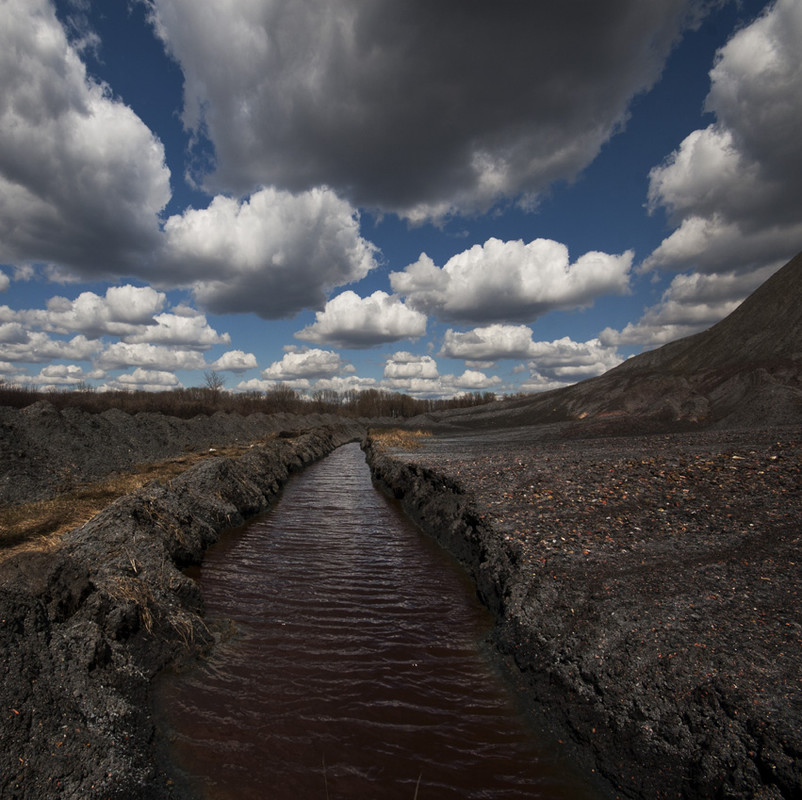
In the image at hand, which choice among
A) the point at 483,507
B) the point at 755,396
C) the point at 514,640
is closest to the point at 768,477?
the point at 483,507

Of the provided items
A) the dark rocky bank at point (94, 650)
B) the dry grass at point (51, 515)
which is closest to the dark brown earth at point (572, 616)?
the dark rocky bank at point (94, 650)

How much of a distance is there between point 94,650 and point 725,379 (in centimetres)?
4962

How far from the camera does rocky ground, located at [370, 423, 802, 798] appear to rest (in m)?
4.95

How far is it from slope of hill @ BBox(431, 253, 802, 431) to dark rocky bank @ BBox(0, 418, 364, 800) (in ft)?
120

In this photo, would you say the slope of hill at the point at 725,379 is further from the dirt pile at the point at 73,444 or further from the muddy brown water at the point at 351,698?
the dirt pile at the point at 73,444

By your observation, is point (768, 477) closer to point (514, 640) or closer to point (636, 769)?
point (514, 640)

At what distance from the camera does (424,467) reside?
70.3 feet

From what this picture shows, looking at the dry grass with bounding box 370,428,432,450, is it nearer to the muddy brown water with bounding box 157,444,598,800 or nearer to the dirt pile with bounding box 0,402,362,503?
the dirt pile with bounding box 0,402,362,503

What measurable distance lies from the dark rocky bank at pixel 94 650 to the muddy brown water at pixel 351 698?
0.52 m

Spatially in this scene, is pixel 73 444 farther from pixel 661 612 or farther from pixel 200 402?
pixel 200 402

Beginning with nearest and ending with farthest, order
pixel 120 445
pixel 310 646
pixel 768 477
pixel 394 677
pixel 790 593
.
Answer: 1. pixel 790 593
2. pixel 394 677
3. pixel 310 646
4. pixel 768 477
5. pixel 120 445

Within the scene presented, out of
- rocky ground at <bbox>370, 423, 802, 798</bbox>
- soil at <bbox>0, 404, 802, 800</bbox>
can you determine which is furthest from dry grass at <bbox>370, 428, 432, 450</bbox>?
rocky ground at <bbox>370, 423, 802, 798</bbox>

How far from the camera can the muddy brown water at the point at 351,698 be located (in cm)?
539

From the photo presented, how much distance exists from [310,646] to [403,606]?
2.64m
